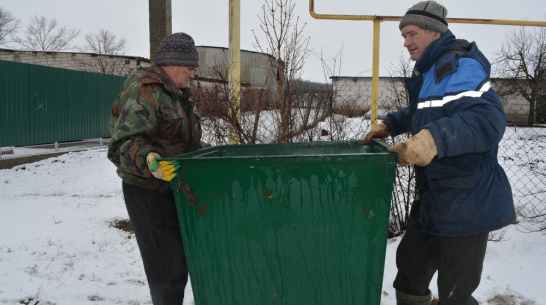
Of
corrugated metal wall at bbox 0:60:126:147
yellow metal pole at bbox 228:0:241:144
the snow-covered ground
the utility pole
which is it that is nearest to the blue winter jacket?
the snow-covered ground

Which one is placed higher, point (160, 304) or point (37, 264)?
point (160, 304)

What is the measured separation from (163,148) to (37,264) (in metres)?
2.47

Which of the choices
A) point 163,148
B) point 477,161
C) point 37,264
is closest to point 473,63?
point 477,161

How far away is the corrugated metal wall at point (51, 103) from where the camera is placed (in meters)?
8.97

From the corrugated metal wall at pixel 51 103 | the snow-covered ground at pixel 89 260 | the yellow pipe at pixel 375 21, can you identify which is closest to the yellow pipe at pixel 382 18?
the yellow pipe at pixel 375 21

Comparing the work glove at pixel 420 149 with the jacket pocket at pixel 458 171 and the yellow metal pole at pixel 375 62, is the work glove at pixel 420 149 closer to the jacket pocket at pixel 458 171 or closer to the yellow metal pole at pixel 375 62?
the jacket pocket at pixel 458 171

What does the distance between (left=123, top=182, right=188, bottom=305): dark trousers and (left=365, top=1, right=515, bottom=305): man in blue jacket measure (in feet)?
4.11

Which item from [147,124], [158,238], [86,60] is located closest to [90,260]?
[158,238]

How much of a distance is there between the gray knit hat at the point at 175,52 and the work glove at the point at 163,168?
0.65m

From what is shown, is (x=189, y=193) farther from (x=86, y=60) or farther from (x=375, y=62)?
(x=86, y=60)

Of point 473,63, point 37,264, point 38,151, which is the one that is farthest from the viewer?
point 38,151

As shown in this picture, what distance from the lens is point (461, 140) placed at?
5.25 feet

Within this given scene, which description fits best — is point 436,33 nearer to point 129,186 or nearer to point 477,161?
point 477,161

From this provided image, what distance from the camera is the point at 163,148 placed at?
2.09 m
